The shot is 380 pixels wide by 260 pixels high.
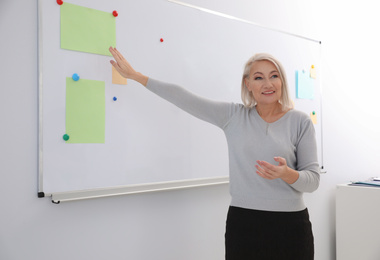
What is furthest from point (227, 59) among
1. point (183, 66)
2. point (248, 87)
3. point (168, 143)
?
point (168, 143)

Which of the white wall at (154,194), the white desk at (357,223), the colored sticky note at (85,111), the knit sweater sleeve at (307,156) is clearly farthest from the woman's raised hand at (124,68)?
the white desk at (357,223)

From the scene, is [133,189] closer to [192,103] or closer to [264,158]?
[192,103]

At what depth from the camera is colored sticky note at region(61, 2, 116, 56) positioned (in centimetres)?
139

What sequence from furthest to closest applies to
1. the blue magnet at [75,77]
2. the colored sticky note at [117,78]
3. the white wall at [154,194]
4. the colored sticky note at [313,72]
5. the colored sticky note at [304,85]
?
the colored sticky note at [313,72] < the colored sticky note at [304,85] < the colored sticky note at [117,78] < the blue magnet at [75,77] < the white wall at [154,194]

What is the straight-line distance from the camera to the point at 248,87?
1.54 metres

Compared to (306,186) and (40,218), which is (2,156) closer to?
(40,218)

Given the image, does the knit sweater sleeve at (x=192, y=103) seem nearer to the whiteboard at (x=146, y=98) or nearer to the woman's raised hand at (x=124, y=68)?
the woman's raised hand at (x=124, y=68)

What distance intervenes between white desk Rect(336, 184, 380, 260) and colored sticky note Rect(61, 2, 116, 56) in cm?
203

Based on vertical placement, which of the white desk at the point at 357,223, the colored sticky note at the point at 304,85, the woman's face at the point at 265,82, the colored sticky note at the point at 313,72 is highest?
the colored sticky note at the point at 313,72

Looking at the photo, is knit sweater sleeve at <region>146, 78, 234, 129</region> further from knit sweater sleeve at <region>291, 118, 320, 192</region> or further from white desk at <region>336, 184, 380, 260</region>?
white desk at <region>336, 184, 380, 260</region>

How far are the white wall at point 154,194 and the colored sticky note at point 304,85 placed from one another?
0.79ft

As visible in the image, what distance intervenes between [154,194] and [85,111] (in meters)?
0.55

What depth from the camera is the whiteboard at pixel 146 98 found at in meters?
1.37

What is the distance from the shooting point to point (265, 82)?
4.78 ft
